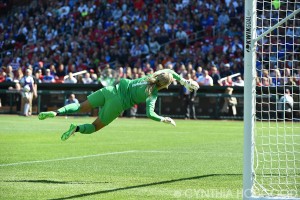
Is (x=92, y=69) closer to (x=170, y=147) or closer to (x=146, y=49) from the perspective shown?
(x=146, y=49)

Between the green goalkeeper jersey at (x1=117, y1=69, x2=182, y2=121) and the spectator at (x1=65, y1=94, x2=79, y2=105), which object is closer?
the green goalkeeper jersey at (x1=117, y1=69, x2=182, y2=121)

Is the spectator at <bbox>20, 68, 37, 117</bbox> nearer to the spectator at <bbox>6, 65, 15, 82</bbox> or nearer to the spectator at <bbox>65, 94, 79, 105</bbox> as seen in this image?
the spectator at <bbox>65, 94, 79, 105</bbox>

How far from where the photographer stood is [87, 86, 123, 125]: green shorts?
14125 mm

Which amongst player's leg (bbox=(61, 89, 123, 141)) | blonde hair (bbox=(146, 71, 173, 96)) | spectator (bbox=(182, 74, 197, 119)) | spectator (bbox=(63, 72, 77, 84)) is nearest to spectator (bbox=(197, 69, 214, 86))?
spectator (bbox=(182, 74, 197, 119))

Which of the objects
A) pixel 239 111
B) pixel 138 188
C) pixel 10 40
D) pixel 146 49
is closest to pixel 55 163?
pixel 138 188

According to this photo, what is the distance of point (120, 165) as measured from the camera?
14695mm

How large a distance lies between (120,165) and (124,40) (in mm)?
28755

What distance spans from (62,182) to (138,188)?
1425 millimetres

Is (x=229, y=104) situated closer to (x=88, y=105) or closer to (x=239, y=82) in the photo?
(x=239, y=82)

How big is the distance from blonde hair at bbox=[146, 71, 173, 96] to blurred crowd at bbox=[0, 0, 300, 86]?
21.8 meters

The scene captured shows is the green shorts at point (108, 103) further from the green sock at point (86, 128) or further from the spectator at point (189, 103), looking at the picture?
the spectator at point (189, 103)

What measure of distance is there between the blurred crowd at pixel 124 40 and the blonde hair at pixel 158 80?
2181cm

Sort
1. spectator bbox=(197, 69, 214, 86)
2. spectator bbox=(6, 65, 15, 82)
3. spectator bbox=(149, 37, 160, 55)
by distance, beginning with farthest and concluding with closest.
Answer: spectator bbox=(149, 37, 160, 55) → spectator bbox=(6, 65, 15, 82) → spectator bbox=(197, 69, 214, 86)

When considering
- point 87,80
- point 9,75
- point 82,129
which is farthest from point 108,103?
point 9,75
